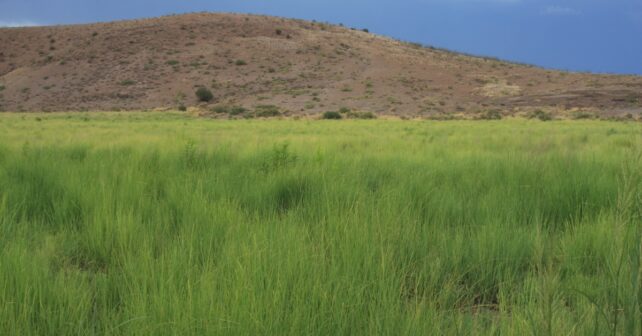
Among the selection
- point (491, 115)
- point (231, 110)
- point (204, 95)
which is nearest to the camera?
point (491, 115)

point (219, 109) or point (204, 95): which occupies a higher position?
point (204, 95)

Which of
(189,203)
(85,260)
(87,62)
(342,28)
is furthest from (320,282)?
(342,28)

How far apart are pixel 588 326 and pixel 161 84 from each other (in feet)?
157

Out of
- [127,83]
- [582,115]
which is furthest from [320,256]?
[127,83]

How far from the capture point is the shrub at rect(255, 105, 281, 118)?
3384 cm

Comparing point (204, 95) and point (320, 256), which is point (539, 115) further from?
point (320, 256)

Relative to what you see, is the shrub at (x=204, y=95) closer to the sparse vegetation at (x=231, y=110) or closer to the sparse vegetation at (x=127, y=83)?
the sparse vegetation at (x=231, y=110)

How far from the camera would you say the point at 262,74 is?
4847cm

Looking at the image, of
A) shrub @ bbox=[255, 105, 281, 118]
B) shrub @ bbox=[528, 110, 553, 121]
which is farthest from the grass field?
shrub @ bbox=[255, 105, 281, 118]

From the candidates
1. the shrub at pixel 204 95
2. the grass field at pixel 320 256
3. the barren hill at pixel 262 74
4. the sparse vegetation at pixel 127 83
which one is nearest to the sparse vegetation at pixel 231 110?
the barren hill at pixel 262 74

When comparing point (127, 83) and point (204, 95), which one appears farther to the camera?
point (127, 83)

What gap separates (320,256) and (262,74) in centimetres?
4776

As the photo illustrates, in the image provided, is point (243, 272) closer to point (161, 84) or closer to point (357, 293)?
point (357, 293)

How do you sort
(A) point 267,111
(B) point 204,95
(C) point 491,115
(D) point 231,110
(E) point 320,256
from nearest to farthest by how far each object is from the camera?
(E) point 320,256 < (C) point 491,115 < (A) point 267,111 < (D) point 231,110 < (B) point 204,95
